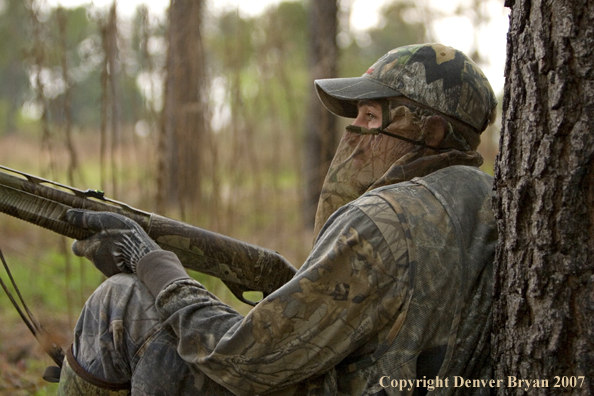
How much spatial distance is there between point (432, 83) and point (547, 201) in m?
0.63

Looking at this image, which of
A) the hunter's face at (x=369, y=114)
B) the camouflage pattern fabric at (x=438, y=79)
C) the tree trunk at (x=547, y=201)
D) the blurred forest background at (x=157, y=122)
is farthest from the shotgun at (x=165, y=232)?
the blurred forest background at (x=157, y=122)

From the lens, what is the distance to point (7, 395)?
3273 mm

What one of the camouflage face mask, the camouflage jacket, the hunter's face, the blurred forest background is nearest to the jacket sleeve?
the camouflage jacket

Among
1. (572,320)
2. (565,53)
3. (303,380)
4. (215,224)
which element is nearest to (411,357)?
(303,380)

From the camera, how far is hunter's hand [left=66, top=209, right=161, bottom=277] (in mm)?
2236

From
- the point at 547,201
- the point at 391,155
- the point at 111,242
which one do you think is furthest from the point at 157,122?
the point at 547,201

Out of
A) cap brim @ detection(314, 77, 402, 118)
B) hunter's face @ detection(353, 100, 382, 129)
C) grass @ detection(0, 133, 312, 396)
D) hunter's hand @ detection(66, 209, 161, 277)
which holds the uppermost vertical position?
cap brim @ detection(314, 77, 402, 118)

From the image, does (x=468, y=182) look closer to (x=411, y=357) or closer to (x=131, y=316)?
(x=411, y=357)

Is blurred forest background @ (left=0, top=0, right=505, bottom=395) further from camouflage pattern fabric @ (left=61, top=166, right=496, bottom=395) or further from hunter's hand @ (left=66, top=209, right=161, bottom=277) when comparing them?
camouflage pattern fabric @ (left=61, top=166, right=496, bottom=395)

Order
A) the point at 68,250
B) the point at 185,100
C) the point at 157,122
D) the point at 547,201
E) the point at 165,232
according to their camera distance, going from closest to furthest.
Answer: the point at 547,201, the point at 165,232, the point at 157,122, the point at 185,100, the point at 68,250

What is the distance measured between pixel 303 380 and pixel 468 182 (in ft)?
2.90

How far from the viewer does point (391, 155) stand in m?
2.19

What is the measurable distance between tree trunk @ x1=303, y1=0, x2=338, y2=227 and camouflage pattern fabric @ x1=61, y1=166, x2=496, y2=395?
381cm

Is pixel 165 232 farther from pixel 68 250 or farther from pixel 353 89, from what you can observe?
pixel 68 250
